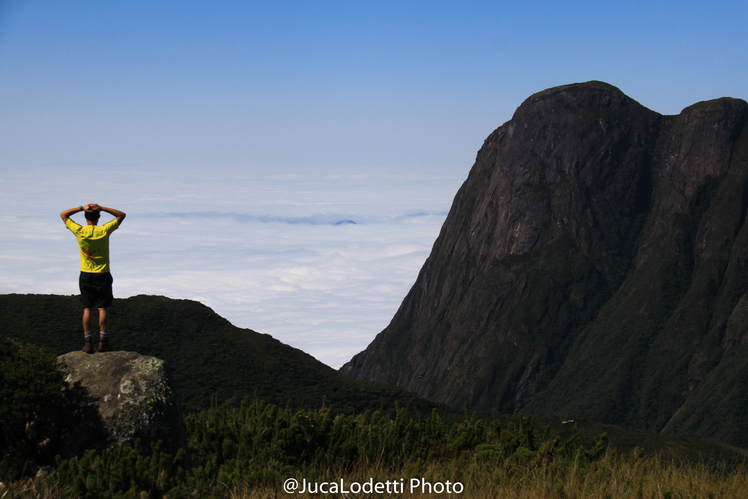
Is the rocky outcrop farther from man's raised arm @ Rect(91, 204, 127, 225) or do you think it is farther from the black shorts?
man's raised arm @ Rect(91, 204, 127, 225)

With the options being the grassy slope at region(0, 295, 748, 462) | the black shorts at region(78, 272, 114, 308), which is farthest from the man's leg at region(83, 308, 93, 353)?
the grassy slope at region(0, 295, 748, 462)

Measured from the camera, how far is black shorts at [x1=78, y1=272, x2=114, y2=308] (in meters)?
18.1

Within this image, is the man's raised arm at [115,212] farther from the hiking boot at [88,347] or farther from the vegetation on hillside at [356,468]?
the vegetation on hillside at [356,468]

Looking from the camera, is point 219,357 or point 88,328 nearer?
point 88,328

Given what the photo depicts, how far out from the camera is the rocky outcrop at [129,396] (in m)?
16.8

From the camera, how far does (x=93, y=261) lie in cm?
1811

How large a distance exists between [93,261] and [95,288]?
70 cm

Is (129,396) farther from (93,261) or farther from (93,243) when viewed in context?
(93,243)

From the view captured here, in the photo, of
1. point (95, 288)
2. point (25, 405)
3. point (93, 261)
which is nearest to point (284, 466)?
point (25, 405)

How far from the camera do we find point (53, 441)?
16.7 m

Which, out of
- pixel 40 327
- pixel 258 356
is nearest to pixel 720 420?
pixel 258 356

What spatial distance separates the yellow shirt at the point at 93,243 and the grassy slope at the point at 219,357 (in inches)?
1987

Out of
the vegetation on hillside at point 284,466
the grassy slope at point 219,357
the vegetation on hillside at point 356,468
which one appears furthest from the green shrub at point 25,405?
the grassy slope at point 219,357

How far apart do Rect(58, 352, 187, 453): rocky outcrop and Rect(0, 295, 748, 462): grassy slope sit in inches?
1986
